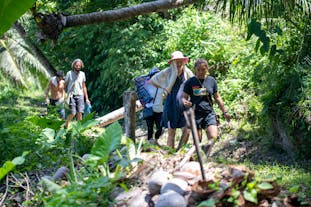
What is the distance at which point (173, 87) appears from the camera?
8.16 meters

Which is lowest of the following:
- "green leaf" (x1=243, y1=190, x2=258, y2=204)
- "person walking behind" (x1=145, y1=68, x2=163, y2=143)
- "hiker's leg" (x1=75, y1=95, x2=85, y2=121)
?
"hiker's leg" (x1=75, y1=95, x2=85, y2=121)

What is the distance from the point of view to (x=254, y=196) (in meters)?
4.35

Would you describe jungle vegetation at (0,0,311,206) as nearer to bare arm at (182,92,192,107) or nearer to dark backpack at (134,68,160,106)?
dark backpack at (134,68,160,106)

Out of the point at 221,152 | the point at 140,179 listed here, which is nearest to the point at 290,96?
the point at 221,152

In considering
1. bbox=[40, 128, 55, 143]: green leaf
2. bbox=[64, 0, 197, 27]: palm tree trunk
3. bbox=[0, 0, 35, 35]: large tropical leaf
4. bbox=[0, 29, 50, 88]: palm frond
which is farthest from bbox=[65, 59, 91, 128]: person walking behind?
bbox=[0, 29, 50, 88]: palm frond

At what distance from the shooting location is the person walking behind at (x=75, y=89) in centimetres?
1120

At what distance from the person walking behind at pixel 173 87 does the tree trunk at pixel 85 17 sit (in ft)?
3.37

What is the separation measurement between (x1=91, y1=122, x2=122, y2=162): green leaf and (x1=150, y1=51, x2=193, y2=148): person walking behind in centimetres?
243

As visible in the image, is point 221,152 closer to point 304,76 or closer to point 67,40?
point 304,76

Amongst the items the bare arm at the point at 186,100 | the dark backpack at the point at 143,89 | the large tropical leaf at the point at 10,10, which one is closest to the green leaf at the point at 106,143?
the bare arm at the point at 186,100

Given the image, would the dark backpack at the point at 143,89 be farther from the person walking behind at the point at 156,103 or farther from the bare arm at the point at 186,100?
the bare arm at the point at 186,100

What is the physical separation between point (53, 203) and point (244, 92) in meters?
7.84

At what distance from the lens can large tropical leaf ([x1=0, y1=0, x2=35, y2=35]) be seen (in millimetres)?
7063

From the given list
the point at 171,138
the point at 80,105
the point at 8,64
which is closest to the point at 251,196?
the point at 171,138
